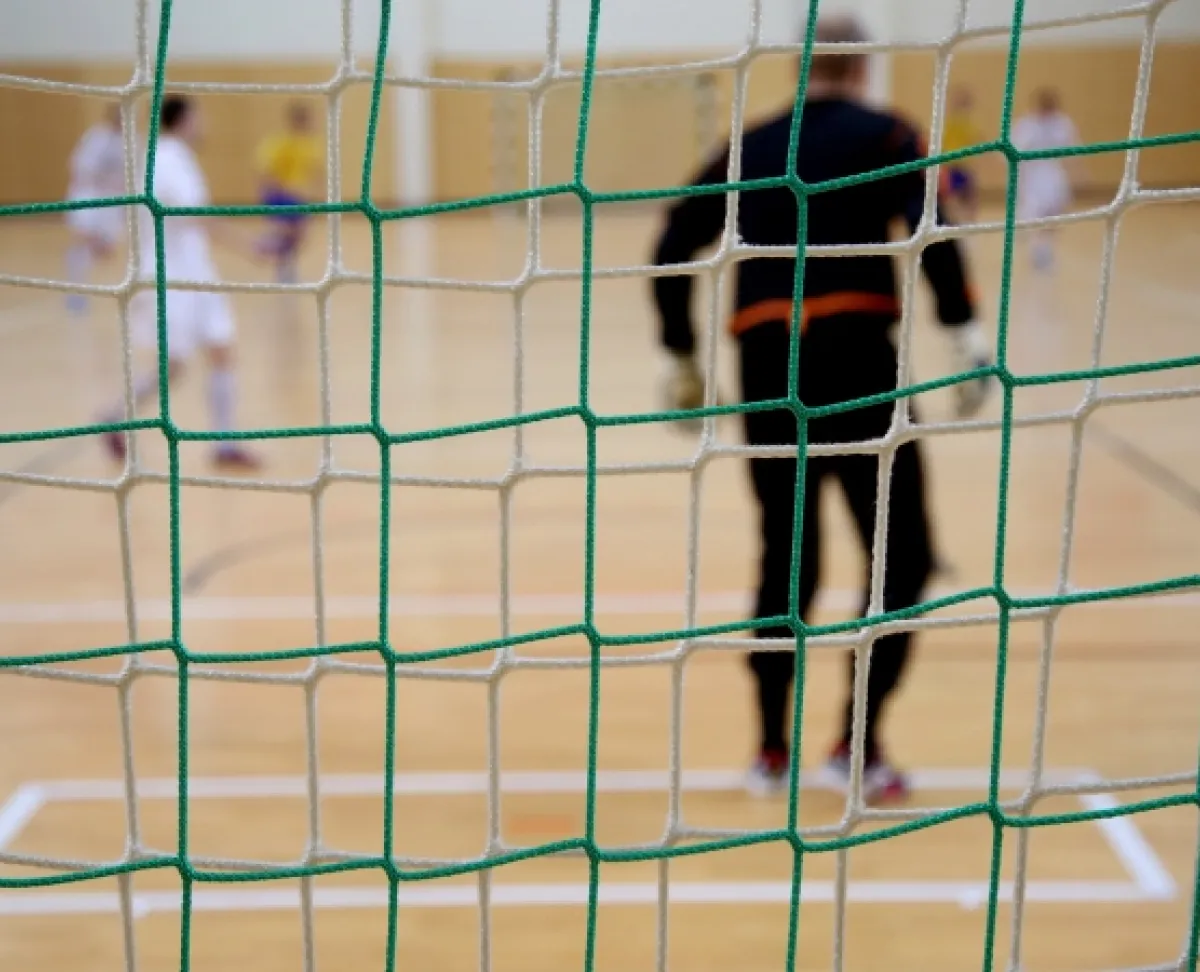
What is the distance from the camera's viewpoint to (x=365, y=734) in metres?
3.03

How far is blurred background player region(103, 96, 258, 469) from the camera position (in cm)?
442

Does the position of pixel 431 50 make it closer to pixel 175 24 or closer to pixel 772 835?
pixel 175 24

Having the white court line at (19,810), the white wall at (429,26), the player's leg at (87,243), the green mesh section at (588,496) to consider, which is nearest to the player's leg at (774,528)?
the green mesh section at (588,496)

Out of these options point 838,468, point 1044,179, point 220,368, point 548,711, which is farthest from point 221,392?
point 1044,179

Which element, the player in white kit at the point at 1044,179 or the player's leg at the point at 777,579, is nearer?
the player's leg at the point at 777,579

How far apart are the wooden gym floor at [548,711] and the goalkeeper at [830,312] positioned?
1.08ft

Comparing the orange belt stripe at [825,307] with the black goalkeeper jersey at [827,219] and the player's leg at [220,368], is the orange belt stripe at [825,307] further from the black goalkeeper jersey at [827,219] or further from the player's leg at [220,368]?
the player's leg at [220,368]

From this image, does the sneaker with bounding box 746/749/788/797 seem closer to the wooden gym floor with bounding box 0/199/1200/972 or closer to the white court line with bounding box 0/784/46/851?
the wooden gym floor with bounding box 0/199/1200/972

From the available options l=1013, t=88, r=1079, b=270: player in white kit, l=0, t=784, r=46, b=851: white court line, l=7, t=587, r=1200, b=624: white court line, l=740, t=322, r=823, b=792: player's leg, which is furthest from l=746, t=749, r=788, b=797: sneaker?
l=1013, t=88, r=1079, b=270: player in white kit

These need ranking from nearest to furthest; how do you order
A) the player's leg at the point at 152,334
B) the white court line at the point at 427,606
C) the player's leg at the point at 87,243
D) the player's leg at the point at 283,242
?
1. the white court line at the point at 427,606
2. the player's leg at the point at 152,334
3. the player's leg at the point at 87,243
4. the player's leg at the point at 283,242

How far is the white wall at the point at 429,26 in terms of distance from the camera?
1279cm

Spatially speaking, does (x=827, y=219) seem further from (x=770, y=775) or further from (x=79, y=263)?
(x=79, y=263)

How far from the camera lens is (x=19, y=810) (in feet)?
8.74

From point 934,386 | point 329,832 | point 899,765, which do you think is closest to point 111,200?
point 934,386
